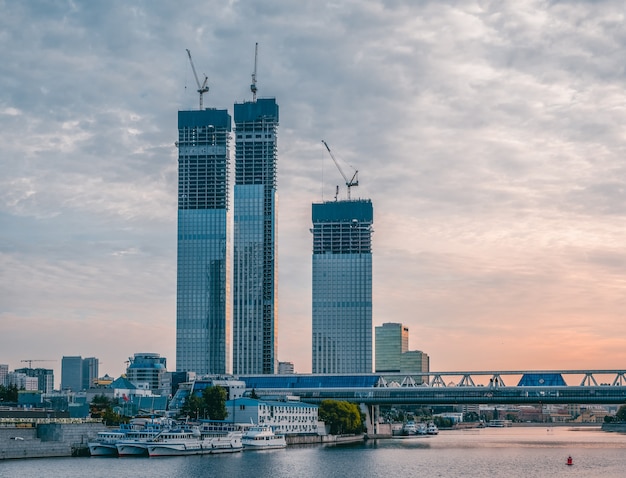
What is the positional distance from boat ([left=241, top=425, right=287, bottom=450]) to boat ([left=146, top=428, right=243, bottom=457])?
4.49m

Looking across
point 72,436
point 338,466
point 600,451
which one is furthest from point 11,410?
point 600,451

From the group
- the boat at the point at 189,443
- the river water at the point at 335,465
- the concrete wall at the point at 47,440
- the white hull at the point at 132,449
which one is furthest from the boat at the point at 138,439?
the river water at the point at 335,465

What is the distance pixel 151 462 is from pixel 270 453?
1210 inches

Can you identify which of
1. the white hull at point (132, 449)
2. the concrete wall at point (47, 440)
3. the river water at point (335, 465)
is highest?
the concrete wall at point (47, 440)

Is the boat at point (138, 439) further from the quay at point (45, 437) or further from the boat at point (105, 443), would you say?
the quay at point (45, 437)

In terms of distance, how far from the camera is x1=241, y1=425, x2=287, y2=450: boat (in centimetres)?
18762

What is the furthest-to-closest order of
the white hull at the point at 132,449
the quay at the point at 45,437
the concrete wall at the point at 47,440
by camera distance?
the white hull at the point at 132,449, the quay at the point at 45,437, the concrete wall at the point at 47,440

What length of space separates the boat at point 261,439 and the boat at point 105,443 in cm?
2823

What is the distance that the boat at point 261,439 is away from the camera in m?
188

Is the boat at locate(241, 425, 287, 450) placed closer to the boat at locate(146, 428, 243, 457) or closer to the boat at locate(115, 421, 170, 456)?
the boat at locate(146, 428, 243, 457)

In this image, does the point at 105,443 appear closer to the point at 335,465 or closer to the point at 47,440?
the point at 47,440

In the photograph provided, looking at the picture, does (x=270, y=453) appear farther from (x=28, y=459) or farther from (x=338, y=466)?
(x=28, y=459)

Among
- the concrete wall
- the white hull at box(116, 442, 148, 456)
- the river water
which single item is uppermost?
the concrete wall

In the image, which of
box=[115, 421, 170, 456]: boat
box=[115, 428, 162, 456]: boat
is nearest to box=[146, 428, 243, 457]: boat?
box=[115, 428, 162, 456]: boat
